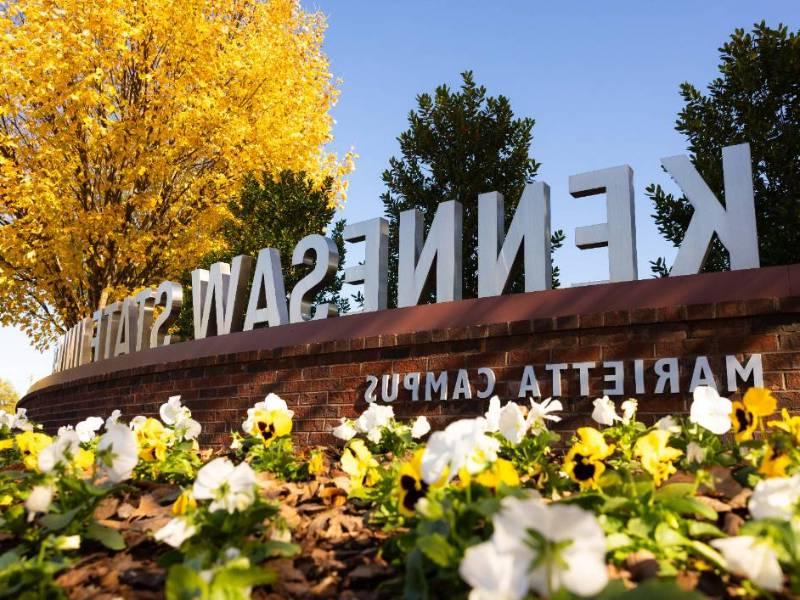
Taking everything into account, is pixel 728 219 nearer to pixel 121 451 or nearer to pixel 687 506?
pixel 687 506

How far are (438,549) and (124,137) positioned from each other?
13.8 m

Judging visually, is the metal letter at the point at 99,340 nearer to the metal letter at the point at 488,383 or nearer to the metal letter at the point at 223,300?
the metal letter at the point at 223,300

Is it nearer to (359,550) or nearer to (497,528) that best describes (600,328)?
(359,550)

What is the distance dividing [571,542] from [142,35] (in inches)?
569

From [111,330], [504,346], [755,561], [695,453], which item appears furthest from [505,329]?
[111,330]

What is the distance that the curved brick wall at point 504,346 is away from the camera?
15.7ft

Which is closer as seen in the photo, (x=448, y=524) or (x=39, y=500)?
(x=448, y=524)

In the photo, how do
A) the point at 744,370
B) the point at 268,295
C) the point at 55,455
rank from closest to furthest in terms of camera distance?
the point at 55,455 < the point at 744,370 < the point at 268,295

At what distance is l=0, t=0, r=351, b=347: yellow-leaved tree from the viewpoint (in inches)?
527

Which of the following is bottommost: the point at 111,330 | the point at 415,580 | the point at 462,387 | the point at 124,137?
the point at 415,580

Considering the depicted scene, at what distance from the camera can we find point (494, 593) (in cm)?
152

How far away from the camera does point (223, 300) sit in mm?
8398

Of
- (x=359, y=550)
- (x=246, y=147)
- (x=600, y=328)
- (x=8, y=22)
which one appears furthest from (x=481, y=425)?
(x=8, y=22)

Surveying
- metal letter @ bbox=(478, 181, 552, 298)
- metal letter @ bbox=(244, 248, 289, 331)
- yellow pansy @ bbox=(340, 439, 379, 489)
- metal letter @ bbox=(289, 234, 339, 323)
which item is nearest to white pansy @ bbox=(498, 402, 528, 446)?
yellow pansy @ bbox=(340, 439, 379, 489)
